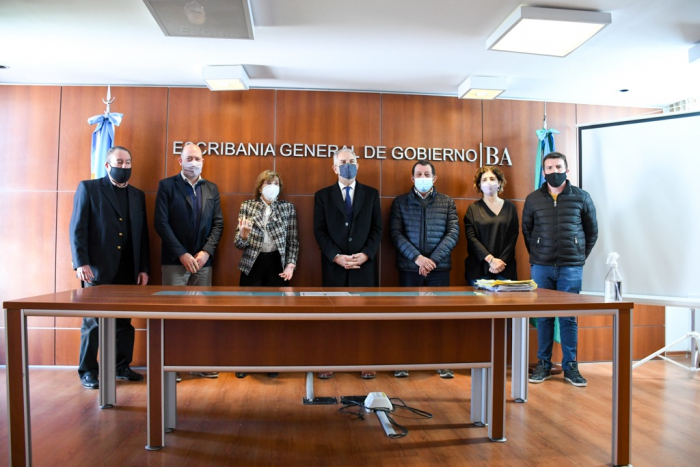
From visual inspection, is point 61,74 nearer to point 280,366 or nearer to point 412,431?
point 280,366

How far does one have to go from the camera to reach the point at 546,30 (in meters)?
3.39

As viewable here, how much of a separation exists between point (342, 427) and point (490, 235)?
2.35 meters

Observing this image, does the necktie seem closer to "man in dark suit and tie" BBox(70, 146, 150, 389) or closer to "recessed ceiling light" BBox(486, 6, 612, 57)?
"recessed ceiling light" BBox(486, 6, 612, 57)

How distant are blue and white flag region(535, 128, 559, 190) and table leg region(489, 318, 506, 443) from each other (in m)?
2.63

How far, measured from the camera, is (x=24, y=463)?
223 cm

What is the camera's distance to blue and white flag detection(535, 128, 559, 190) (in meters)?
4.96

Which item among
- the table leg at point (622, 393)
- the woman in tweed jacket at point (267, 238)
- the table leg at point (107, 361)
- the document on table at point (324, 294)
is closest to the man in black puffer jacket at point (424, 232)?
the woman in tweed jacket at point (267, 238)

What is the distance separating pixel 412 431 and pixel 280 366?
39.7 inches

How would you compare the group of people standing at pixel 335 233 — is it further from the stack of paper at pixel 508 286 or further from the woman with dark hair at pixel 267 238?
the stack of paper at pixel 508 286

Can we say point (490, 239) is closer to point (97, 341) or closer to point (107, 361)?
point (107, 361)

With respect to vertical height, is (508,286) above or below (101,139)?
below

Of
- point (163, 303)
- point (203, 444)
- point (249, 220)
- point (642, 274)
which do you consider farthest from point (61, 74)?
point (642, 274)

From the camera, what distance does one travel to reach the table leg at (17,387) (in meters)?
2.22

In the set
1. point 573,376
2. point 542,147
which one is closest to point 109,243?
point 573,376
